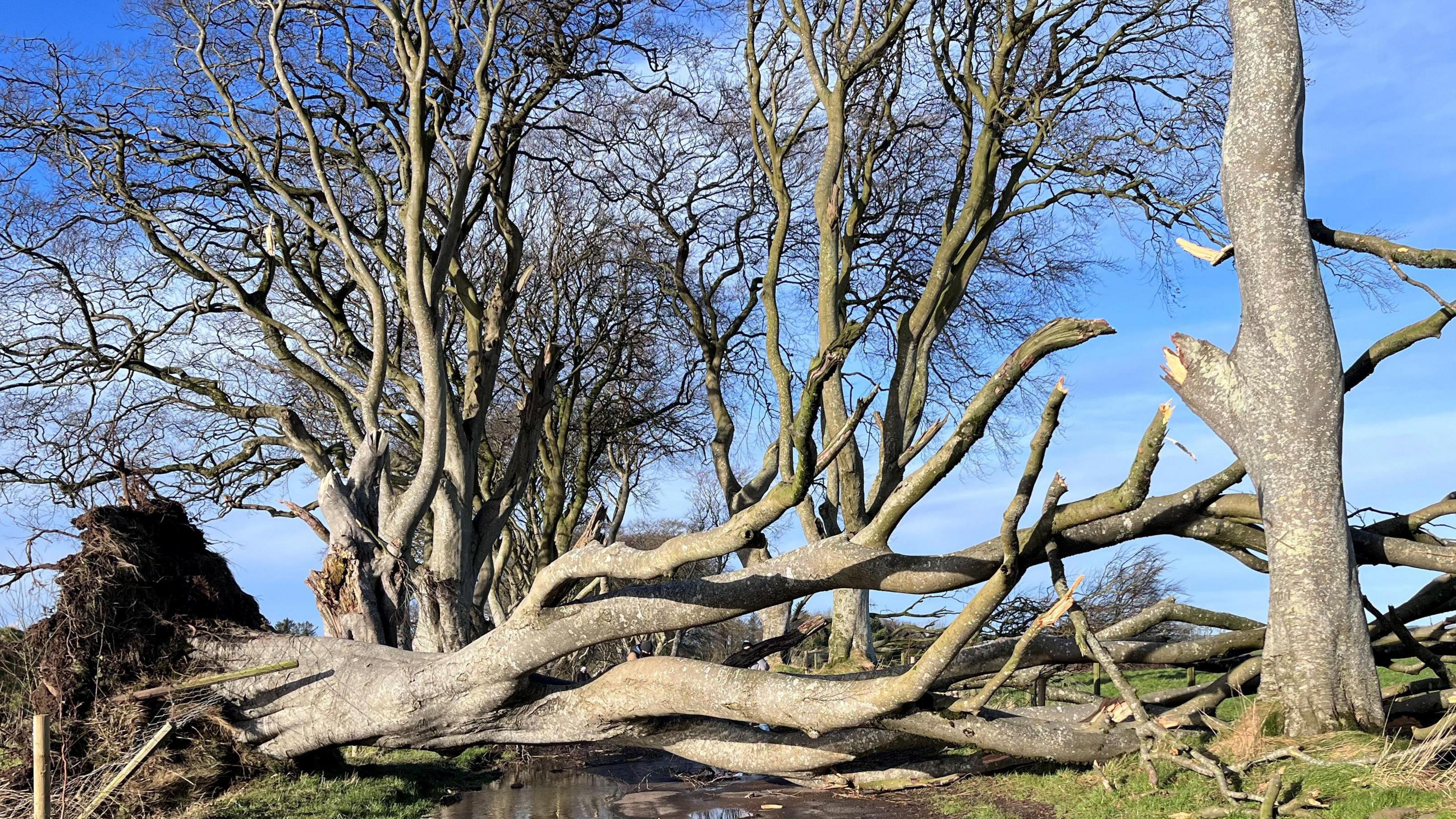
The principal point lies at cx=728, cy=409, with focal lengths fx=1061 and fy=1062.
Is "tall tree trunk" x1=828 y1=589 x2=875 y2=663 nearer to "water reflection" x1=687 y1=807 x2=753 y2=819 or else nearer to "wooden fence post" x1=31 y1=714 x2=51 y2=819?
"water reflection" x1=687 y1=807 x2=753 y2=819

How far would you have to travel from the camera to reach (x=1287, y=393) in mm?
7836

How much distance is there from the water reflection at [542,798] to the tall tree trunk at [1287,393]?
501 centimetres

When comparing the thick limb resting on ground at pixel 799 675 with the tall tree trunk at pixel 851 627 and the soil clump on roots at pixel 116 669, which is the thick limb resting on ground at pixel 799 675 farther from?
the tall tree trunk at pixel 851 627

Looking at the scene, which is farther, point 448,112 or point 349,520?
point 448,112

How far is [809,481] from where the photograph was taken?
6.68 metres

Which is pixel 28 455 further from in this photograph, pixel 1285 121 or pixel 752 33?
pixel 1285 121

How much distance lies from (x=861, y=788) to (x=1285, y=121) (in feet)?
22.8

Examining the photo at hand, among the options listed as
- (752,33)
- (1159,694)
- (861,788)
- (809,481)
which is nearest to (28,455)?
(752,33)

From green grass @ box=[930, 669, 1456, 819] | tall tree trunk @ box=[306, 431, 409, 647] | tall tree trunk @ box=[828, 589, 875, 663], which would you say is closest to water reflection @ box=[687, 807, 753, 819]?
green grass @ box=[930, 669, 1456, 819]

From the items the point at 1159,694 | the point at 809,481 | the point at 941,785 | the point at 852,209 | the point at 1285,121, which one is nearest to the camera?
the point at 809,481

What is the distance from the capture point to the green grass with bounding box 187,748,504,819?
9742mm

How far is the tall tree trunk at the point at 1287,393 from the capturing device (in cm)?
757

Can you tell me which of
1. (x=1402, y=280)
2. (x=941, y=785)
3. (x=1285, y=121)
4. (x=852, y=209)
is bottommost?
(x=941, y=785)

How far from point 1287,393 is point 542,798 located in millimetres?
8641
